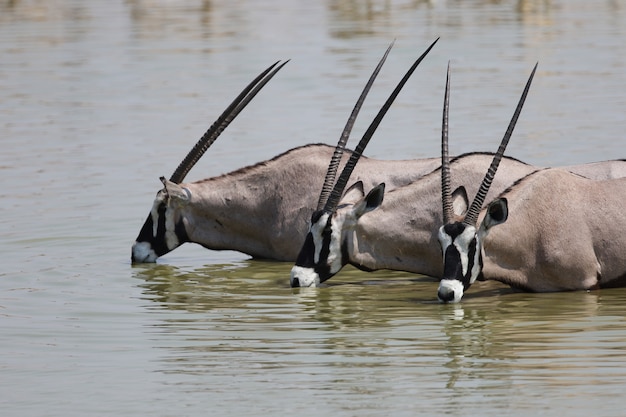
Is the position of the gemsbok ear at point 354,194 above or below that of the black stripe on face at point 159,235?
above

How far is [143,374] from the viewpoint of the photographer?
8195 mm

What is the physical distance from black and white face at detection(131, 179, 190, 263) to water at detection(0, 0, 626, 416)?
19cm

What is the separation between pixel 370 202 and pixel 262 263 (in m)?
1.83

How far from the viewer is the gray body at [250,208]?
1205 centimetres

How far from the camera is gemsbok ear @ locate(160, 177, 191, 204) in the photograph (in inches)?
482

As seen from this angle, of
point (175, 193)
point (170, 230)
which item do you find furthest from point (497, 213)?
point (170, 230)

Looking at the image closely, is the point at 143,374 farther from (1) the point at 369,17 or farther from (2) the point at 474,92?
(1) the point at 369,17

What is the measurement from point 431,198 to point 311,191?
1.40 meters

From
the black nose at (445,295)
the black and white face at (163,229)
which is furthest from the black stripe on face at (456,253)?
the black and white face at (163,229)

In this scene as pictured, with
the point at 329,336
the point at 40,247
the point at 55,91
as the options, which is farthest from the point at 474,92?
the point at 329,336

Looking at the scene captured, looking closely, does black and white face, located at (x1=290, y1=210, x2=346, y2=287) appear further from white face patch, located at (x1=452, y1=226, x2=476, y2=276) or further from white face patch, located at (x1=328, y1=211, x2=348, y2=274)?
white face patch, located at (x1=452, y1=226, x2=476, y2=276)

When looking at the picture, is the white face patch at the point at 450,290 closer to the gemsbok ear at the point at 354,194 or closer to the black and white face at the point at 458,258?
the black and white face at the point at 458,258

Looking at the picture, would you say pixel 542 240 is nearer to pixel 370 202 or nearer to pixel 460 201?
pixel 460 201

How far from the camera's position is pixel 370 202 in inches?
421
